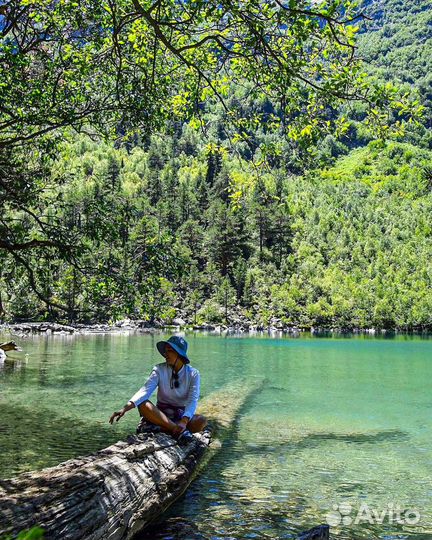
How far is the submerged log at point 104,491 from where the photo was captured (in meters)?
5.61

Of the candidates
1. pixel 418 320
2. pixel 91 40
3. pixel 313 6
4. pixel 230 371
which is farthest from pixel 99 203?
pixel 418 320

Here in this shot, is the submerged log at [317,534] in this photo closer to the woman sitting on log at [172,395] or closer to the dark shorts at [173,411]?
the woman sitting on log at [172,395]

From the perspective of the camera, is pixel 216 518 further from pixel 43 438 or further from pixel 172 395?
pixel 43 438

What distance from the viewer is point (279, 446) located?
44.7 feet

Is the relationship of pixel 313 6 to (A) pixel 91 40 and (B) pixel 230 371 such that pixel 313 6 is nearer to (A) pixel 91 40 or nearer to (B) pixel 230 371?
(A) pixel 91 40

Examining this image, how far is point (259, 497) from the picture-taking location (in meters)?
9.53

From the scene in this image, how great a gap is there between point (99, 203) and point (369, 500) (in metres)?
8.64

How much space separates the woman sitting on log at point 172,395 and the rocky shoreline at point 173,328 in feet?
213

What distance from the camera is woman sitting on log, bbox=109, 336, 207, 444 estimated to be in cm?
957

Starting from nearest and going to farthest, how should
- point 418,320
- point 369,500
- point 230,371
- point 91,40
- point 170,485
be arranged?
point 170,485
point 369,500
point 91,40
point 230,371
point 418,320

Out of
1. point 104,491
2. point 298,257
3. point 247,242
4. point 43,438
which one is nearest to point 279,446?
point 43,438
